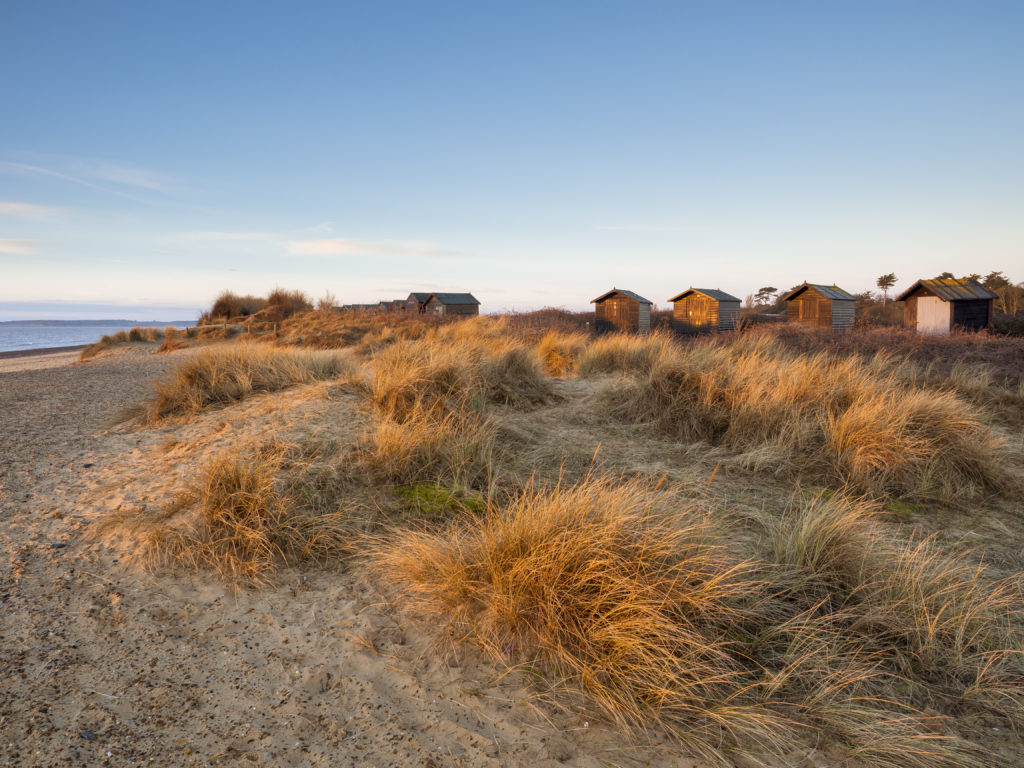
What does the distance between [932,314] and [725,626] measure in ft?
87.7

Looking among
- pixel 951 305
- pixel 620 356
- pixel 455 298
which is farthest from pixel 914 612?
pixel 455 298

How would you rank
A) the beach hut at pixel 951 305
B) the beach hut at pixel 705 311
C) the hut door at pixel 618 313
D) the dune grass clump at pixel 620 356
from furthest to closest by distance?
the hut door at pixel 618 313
the beach hut at pixel 705 311
the beach hut at pixel 951 305
the dune grass clump at pixel 620 356

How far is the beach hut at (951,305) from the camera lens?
21.3 m

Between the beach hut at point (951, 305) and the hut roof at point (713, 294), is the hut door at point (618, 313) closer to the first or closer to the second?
the hut roof at point (713, 294)

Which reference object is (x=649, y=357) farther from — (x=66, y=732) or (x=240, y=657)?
(x=66, y=732)

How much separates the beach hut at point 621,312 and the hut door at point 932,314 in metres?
12.6

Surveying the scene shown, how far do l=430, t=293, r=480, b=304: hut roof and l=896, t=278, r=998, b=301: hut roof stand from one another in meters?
30.8

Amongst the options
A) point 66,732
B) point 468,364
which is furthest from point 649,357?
point 66,732

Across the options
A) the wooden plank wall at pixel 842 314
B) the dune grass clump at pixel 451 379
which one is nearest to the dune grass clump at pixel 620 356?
the dune grass clump at pixel 451 379

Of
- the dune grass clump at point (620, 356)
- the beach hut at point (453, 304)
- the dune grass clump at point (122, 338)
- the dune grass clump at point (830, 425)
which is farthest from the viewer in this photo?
the beach hut at point (453, 304)

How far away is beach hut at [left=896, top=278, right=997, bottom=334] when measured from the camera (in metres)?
21.3

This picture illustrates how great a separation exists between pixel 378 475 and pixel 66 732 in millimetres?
2306

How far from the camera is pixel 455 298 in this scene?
44438 millimetres

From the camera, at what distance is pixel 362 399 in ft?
18.4
